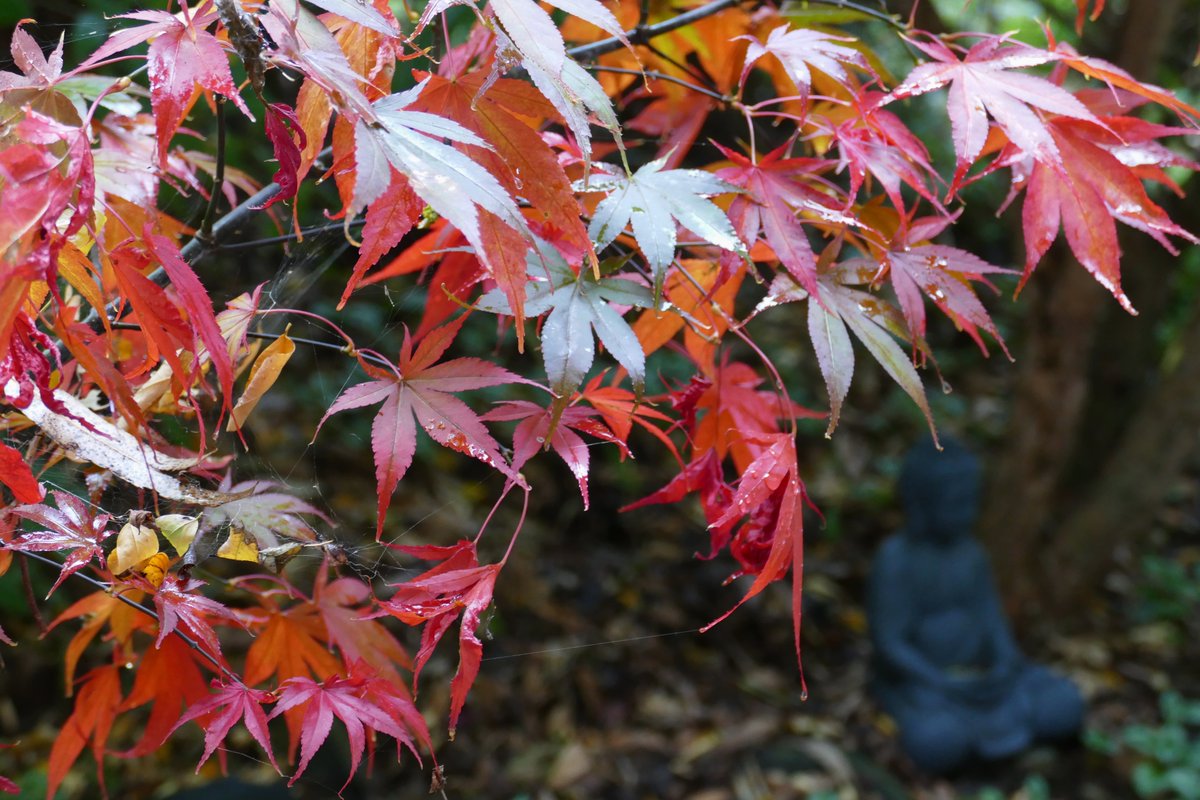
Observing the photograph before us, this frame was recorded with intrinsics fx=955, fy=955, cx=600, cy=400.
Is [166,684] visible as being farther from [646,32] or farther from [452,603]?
Result: [646,32]

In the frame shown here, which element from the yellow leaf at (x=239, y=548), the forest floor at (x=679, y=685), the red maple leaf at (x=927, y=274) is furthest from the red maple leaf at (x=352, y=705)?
the forest floor at (x=679, y=685)

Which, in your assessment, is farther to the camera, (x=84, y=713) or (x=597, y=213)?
(x=84, y=713)

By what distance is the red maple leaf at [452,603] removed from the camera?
0.62 meters

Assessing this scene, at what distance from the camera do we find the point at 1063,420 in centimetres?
281

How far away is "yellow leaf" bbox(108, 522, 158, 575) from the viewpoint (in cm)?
62

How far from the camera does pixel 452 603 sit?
24.7 inches

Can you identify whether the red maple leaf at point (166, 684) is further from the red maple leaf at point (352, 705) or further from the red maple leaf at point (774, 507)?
the red maple leaf at point (774, 507)

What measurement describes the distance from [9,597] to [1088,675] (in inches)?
118

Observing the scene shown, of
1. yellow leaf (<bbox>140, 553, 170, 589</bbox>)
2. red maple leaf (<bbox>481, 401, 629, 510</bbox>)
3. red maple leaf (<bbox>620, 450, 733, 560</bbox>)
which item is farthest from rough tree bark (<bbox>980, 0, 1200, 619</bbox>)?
yellow leaf (<bbox>140, 553, 170, 589</bbox>)

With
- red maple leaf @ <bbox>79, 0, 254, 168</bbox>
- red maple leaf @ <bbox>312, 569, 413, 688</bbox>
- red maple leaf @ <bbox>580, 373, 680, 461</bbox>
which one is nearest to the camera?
red maple leaf @ <bbox>79, 0, 254, 168</bbox>

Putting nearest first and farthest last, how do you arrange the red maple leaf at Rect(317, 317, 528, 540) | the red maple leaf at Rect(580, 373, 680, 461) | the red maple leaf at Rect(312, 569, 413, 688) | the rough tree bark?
the red maple leaf at Rect(317, 317, 528, 540) → the red maple leaf at Rect(580, 373, 680, 461) → the red maple leaf at Rect(312, 569, 413, 688) → the rough tree bark

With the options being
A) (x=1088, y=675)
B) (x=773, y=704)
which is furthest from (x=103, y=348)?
(x=1088, y=675)

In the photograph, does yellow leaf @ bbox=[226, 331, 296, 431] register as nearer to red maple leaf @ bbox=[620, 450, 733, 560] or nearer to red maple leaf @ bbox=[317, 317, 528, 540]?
red maple leaf @ bbox=[317, 317, 528, 540]

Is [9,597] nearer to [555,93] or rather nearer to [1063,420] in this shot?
[555,93]
